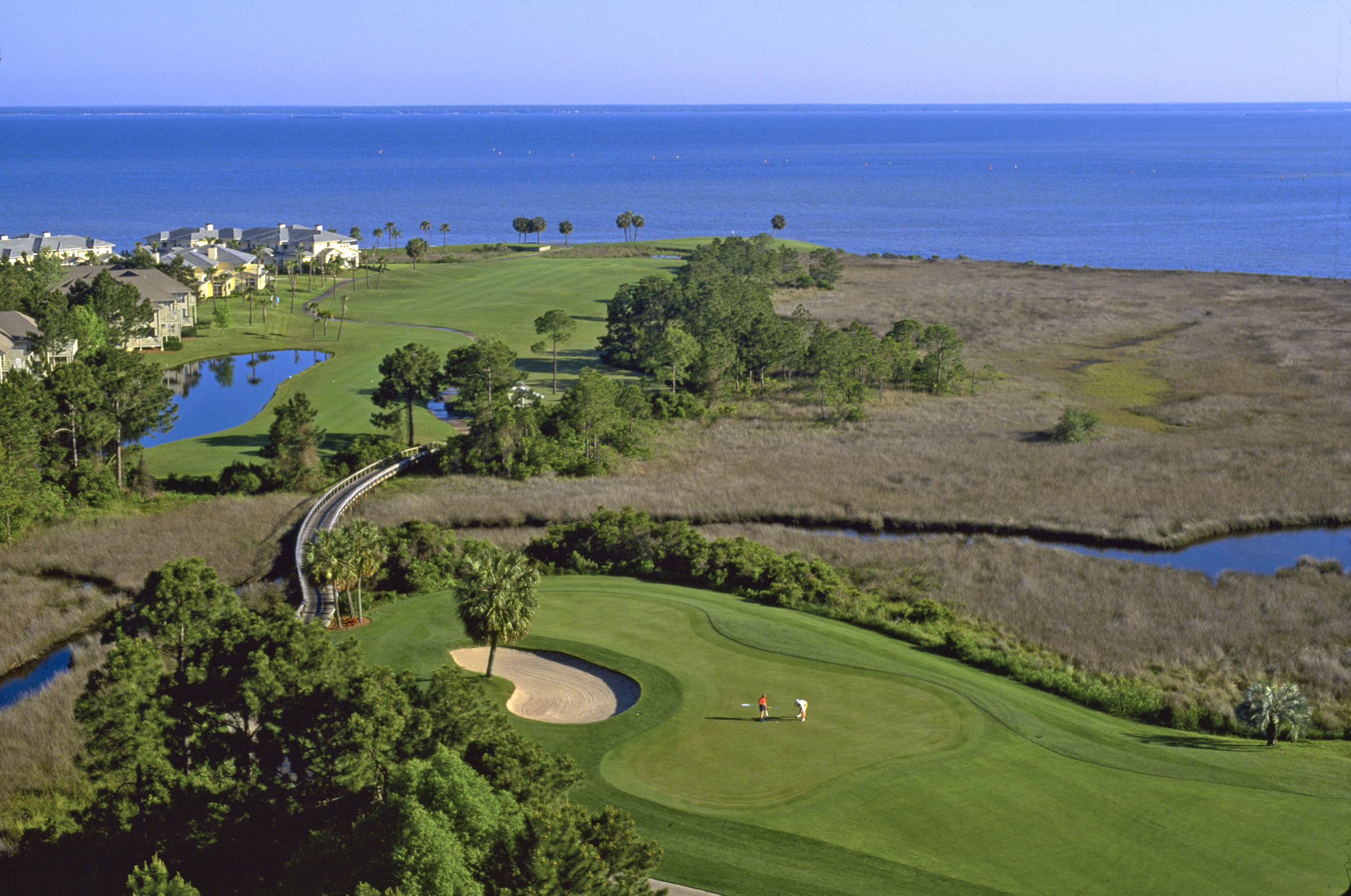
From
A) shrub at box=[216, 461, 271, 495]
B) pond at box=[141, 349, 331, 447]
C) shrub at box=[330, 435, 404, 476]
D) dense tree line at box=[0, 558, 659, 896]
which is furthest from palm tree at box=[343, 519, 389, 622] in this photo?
pond at box=[141, 349, 331, 447]

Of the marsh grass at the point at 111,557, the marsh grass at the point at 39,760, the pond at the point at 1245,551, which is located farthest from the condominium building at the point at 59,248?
the pond at the point at 1245,551

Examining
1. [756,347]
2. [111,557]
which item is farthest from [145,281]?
[111,557]

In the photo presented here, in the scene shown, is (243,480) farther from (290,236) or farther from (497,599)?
(290,236)

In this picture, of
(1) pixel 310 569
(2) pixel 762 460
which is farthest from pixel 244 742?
(2) pixel 762 460

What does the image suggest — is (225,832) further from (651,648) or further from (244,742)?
(651,648)

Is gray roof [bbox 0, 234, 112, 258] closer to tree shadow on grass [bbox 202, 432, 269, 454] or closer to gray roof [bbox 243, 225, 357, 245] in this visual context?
gray roof [bbox 243, 225, 357, 245]

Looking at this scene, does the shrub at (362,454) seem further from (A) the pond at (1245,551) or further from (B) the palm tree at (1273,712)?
(B) the palm tree at (1273,712)
